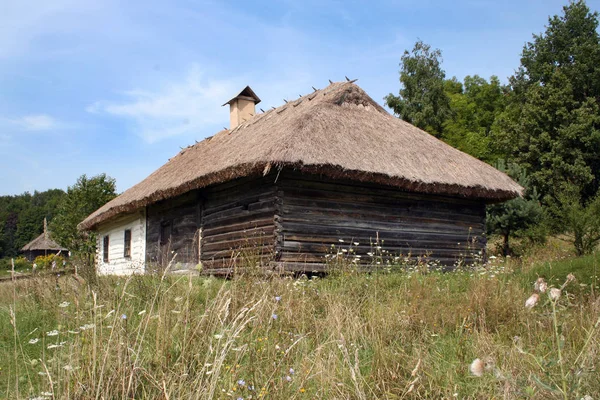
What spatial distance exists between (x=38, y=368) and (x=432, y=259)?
29.1ft

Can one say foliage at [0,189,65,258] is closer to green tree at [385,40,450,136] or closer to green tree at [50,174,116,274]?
green tree at [50,174,116,274]

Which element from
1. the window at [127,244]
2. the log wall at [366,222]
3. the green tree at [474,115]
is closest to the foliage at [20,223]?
the green tree at [474,115]

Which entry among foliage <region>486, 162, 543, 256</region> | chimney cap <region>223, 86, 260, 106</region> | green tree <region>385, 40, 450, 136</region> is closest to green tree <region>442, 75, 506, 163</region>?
green tree <region>385, 40, 450, 136</region>

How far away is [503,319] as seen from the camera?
463 cm

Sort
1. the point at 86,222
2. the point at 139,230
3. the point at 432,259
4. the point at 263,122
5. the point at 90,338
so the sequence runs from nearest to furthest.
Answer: the point at 90,338
the point at 432,259
the point at 263,122
the point at 139,230
the point at 86,222

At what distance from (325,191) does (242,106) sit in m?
7.27

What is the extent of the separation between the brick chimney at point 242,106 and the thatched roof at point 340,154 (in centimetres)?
249

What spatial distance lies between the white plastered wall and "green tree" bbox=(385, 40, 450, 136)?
674 inches

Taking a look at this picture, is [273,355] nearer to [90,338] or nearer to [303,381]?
[303,381]

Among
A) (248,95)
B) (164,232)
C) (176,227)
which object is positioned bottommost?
(164,232)

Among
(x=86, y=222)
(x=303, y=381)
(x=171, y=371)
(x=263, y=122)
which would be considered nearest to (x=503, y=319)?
(x=303, y=381)

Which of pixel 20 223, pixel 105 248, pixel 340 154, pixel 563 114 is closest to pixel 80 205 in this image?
pixel 105 248

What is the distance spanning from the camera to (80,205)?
2539 cm

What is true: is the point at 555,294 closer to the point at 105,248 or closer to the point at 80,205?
the point at 105,248
